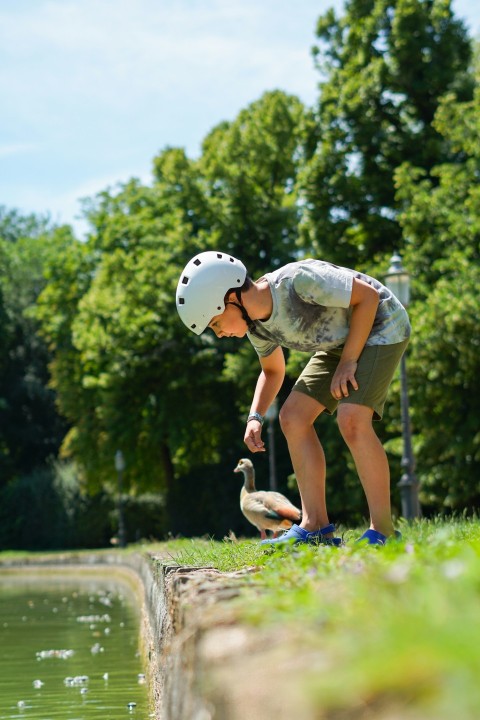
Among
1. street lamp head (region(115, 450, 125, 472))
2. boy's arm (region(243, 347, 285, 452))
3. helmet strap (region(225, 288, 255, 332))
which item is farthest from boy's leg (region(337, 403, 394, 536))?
street lamp head (region(115, 450, 125, 472))

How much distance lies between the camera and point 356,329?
269 inches

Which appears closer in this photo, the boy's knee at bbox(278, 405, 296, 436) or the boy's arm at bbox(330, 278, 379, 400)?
the boy's arm at bbox(330, 278, 379, 400)

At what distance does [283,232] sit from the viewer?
1558 inches

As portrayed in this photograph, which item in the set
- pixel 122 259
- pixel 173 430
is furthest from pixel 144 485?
pixel 122 259

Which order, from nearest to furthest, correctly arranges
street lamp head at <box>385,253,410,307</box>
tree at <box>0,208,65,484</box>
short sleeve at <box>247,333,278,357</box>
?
1. short sleeve at <box>247,333,278,357</box>
2. street lamp head at <box>385,253,410,307</box>
3. tree at <box>0,208,65,484</box>

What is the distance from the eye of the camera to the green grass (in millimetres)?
1963

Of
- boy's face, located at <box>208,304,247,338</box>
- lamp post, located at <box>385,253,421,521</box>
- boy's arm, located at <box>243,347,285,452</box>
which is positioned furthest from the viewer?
lamp post, located at <box>385,253,421,521</box>

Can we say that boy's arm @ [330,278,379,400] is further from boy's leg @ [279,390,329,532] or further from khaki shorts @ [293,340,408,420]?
boy's leg @ [279,390,329,532]

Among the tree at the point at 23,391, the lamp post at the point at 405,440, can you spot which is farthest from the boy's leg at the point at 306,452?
the tree at the point at 23,391

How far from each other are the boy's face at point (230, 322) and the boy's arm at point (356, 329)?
2.05ft

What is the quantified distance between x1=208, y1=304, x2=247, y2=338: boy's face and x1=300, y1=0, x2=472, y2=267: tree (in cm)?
2424

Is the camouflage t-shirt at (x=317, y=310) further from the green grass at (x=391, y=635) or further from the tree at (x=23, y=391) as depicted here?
the tree at (x=23, y=391)

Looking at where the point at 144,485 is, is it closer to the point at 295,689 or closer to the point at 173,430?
the point at 173,430

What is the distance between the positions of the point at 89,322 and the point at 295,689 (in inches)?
1603
